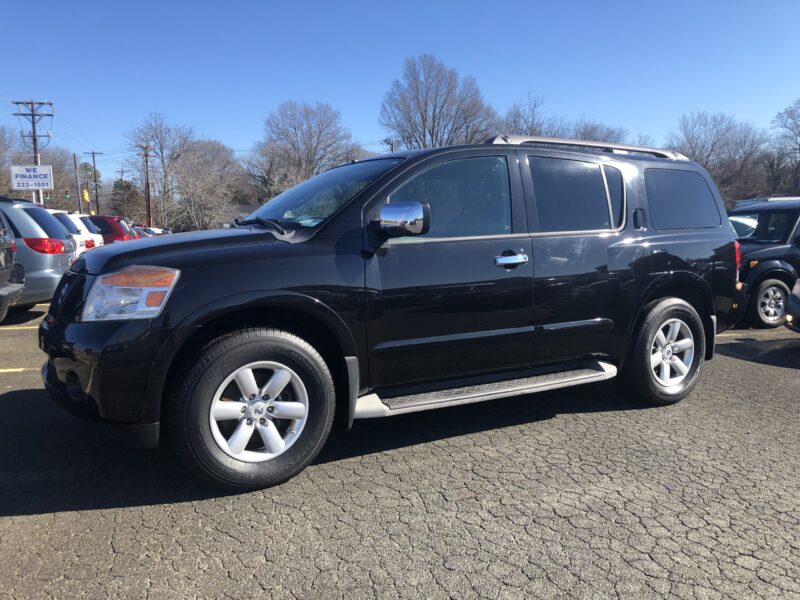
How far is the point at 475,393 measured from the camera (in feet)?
12.0

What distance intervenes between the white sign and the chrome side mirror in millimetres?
34051

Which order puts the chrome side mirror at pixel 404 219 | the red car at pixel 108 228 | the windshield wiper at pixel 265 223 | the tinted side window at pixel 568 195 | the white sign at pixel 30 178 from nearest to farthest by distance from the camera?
the chrome side mirror at pixel 404 219 < the windshield wiper at pixel 265 223 < the tinted side window at pixel 568 195 < the red car at pixel 108 228 < the white sign at pixel 30 178

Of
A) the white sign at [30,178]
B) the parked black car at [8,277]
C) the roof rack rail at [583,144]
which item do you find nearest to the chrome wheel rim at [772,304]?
the roof rack rail at [583,144]

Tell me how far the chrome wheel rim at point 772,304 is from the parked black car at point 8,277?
31.6 ft

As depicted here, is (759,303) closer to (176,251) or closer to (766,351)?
(766,351)

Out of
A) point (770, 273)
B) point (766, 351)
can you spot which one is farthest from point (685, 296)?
point (770, 273)

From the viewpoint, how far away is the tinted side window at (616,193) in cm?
440

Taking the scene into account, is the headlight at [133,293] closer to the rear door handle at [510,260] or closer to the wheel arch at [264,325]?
the wheel arch at [264,325]

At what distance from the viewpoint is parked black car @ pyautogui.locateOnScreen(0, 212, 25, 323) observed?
6590mm

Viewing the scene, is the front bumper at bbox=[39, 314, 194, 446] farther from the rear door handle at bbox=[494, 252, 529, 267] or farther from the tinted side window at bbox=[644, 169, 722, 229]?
the tinted side window at bbox=[644, 169, 722, 229]

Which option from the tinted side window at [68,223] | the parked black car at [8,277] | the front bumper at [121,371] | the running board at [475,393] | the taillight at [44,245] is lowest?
the running board at [475,393]

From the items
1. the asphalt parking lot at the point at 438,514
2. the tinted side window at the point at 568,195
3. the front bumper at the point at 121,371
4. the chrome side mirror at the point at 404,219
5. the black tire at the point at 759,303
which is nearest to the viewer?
the asphalt parking lot at the point at 438,514

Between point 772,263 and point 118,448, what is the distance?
8.57 m

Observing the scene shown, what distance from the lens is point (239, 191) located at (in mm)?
→ 62406
